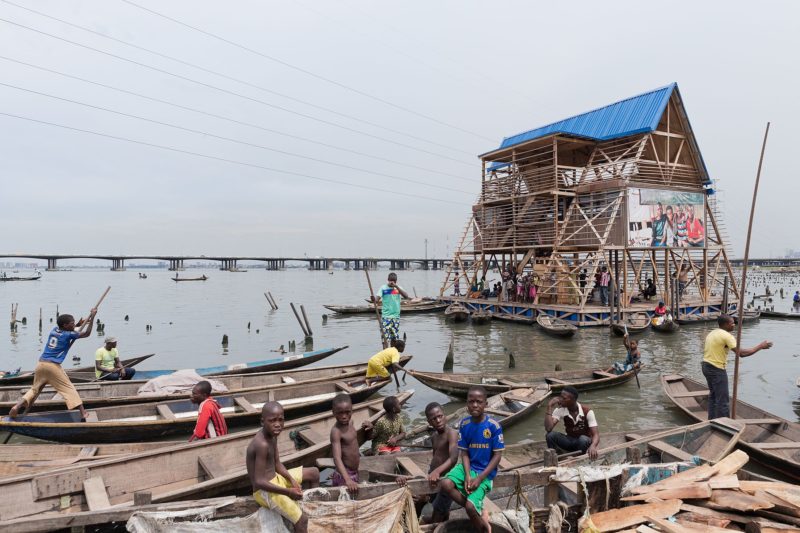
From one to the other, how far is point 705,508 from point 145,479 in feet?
22.6

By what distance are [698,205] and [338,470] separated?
29.8 metres

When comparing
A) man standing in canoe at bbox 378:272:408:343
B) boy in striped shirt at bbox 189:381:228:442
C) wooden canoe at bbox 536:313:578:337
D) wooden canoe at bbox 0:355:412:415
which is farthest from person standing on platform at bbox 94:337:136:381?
wooden canoe at bbox 536:313:578:337

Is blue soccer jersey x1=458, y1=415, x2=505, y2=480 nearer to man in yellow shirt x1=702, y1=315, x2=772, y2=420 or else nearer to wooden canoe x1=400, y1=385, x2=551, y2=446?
wooden canoe x1=400, y1=385, x2=551, y2=446

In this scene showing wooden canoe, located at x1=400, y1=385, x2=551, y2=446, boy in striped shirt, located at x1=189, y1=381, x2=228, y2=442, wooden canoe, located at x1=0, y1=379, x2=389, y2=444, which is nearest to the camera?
boy in striped shirt, located at x1=189, y1=381, x2=228, y2=442

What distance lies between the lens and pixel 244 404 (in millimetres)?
10430

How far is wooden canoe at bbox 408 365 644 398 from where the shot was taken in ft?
39.4

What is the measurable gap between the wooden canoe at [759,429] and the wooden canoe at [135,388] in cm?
700

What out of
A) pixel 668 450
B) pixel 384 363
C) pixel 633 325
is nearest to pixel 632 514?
pixel 668 450

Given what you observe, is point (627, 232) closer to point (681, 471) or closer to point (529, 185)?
point (529, 185)

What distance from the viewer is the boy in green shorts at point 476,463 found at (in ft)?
16.4

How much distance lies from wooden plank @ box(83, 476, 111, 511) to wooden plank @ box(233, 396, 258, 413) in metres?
4.06

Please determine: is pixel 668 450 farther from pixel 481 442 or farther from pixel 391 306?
pixel 391 306

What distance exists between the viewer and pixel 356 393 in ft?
37.2

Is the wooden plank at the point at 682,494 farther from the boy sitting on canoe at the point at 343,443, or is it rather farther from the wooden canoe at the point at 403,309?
the wooden canoe at the point at 403,309
